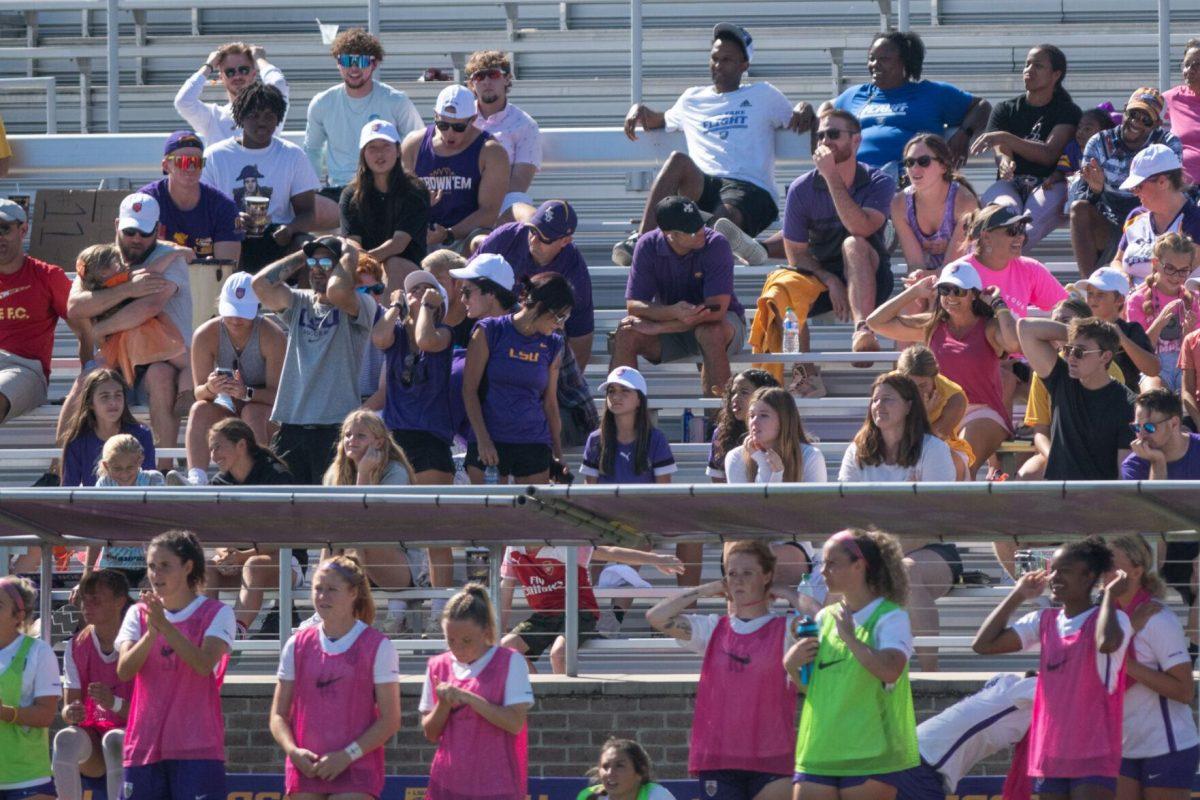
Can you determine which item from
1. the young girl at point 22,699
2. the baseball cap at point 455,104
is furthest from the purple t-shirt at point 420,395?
the young girl at point 22,699

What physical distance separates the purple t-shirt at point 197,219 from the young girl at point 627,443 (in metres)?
3.06

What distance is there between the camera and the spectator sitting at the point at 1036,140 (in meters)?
12.3

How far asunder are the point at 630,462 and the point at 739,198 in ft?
10.5

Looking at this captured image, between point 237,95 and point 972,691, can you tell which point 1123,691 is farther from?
point 237,95

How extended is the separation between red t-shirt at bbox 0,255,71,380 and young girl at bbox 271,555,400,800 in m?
4.14

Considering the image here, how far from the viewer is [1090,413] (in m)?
9.09

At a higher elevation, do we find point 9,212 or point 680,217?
point 9,212

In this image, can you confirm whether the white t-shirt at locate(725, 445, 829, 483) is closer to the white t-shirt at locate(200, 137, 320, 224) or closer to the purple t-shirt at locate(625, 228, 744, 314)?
the purple t-shirt at locate(625, 228, 744, 314)

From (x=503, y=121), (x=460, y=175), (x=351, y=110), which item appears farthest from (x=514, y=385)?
(x=351, y=110)

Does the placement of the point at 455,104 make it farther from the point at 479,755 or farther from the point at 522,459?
the point at 479,755

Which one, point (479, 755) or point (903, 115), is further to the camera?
point (903, 115)

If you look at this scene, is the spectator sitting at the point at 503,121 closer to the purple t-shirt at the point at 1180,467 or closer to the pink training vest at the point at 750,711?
the purple t-shirt at the point at 1180,467

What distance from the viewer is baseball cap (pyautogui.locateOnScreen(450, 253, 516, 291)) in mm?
10406

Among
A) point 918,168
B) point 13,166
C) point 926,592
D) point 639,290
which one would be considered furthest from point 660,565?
point 13,166
